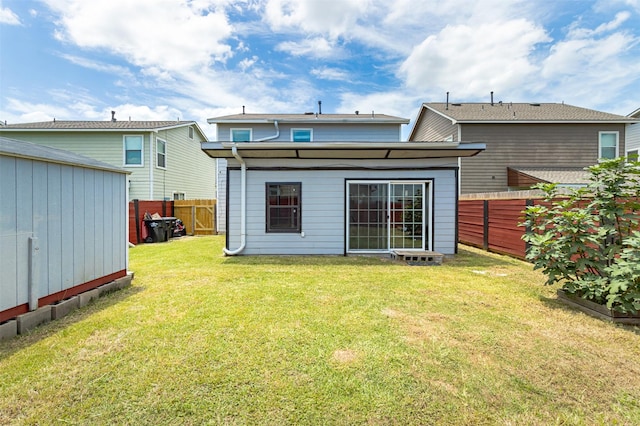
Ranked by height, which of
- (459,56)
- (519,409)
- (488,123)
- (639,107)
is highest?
(459,56)

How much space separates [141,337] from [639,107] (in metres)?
20.9

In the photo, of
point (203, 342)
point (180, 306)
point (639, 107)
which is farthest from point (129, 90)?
point (639, 107)

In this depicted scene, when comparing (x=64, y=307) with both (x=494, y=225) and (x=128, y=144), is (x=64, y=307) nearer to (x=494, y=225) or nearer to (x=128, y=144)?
(x=494, y=225)

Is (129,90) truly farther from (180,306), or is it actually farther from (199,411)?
(199,411)

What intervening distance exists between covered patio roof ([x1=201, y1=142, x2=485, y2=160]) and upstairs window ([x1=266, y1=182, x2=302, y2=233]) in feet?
2.59

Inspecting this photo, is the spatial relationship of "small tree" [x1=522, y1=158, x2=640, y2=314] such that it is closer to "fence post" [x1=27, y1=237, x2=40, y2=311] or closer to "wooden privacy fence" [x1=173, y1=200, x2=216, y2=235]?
"fence post" [x1=27, y1=237, x2=40, y2=311]

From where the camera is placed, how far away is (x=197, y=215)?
12.8m

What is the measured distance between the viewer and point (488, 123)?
11.9 metres

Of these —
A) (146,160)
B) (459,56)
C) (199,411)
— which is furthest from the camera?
(146,160)

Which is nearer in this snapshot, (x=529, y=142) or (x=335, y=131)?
(x=529, y=142)

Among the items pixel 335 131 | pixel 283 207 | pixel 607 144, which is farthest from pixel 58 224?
pixel 607 144

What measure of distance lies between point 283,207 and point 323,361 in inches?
207

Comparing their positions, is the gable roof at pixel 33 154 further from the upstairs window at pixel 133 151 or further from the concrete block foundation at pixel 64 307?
the upstairs window at pixel 133 151

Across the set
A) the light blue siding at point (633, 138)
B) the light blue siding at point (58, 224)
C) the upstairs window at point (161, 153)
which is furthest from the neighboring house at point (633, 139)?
the upstairs window at point (161, 153)
